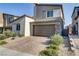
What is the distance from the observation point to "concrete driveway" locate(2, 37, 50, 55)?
3.54 meters

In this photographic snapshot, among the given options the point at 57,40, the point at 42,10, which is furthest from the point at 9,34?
the point at 57,40

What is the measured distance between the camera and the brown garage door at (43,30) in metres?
3.59

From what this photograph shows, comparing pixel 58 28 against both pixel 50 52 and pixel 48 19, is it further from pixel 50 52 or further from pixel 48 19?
pixel 50 52

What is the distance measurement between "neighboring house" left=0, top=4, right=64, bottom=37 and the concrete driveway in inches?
4.3

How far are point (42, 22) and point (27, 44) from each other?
1.75ft

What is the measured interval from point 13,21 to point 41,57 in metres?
0.92

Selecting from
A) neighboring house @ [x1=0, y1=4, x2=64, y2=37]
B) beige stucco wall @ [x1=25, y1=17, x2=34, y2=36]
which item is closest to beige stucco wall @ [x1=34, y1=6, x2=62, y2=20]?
neighboring house @ [x1=0, y1=4, x2=64, y2=37]

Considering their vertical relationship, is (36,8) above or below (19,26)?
above

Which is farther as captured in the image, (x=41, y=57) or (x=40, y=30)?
(x=40, y=30)

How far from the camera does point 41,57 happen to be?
135 inches

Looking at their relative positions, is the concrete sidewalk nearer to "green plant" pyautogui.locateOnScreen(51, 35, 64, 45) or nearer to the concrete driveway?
the concrete driveway

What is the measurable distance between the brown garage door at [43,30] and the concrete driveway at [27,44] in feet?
0.36

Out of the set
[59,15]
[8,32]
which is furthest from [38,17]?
[8,32]

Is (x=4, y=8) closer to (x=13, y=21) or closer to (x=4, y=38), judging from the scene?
(x=13, y=21)
